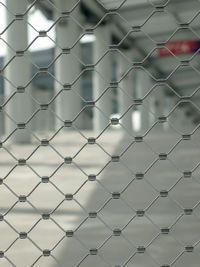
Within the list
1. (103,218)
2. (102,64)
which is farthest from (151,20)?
(103,218)

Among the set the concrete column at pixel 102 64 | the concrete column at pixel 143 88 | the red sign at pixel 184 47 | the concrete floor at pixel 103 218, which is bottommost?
the concrete floor at pixel 103 218

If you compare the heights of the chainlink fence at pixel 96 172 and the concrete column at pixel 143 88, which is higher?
the concrete column at pixel 143 88

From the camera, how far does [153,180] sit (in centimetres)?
295

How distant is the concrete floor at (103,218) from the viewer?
4.93ft

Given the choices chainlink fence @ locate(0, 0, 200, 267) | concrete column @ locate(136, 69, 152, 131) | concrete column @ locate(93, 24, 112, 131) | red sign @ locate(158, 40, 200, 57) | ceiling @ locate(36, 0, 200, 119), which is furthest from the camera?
concrete column @ locate(136, 69, 152, 131)

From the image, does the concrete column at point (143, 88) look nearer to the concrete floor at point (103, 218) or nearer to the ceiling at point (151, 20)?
the ceiling at point (151, 20)

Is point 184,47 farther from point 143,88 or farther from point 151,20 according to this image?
point 143,88

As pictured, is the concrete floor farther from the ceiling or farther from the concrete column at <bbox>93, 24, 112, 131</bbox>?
the concrete column at <bbox>93, 24, 112, 131</bbox>

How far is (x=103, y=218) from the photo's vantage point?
2051 mm

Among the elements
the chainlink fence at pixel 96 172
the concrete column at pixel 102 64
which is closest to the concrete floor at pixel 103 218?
the chainlink fence at pixel 96 172

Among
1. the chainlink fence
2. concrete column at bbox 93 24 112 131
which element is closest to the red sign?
the chainlink fence

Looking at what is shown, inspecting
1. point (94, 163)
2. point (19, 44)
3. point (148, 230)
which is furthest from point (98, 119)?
point (148, 230)

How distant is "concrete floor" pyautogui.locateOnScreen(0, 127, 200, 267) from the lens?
1.50 m

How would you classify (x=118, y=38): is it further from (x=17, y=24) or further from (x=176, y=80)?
→ (x=17, y=24)
